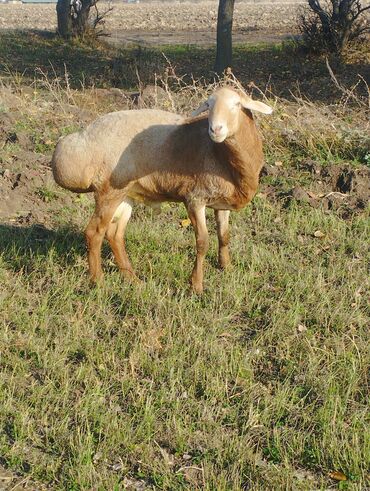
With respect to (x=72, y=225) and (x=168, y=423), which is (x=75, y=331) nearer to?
(x=168, y=423)

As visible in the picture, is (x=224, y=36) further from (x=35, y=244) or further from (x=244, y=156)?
(x=244, y=156)

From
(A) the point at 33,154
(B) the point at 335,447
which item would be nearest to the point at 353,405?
(B) the point at 335,447

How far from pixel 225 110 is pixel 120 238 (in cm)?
192

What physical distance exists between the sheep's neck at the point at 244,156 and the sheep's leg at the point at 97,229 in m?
1.18

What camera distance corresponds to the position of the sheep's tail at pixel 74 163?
262 inches

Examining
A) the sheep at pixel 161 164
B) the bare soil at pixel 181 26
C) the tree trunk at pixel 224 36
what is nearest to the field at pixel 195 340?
→ the sheep at pixel 161 164

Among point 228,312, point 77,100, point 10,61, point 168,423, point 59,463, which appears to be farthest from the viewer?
point 10,61

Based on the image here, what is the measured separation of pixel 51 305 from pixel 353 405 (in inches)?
113

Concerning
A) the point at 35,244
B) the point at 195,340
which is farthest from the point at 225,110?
the point at 35,244

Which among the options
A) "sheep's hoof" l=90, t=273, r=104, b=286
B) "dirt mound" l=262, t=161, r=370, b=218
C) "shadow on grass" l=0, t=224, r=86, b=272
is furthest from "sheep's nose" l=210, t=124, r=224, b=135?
"dirt mound" l=262, t=161, r=370, b=218

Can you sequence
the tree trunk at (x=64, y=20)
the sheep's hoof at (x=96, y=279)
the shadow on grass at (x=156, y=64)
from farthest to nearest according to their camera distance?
the tree trunk at (x=64, y=20) < the shadow on grass at (x=156, y=64) < the sheep's hoof at (x=96, y=279)

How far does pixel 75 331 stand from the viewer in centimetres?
609

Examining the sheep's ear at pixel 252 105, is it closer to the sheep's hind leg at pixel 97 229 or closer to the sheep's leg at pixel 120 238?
the sheep's hind leg at pixel 97 229

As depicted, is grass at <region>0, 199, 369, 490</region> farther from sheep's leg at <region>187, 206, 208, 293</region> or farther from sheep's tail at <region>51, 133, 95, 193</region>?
sheep's tail at <region>51, 133, 95, 193</region>
